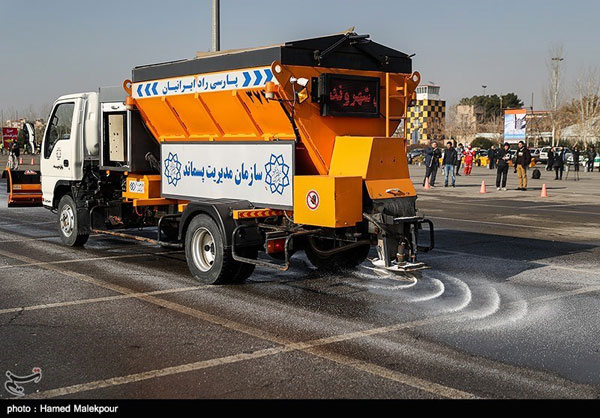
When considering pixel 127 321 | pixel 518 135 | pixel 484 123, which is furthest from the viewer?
pixel 484 123

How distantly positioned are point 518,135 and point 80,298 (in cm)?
4863

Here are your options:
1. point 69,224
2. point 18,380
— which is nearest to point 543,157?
point 69,224

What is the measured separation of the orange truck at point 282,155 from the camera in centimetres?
856

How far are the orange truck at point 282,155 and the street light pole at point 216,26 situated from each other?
587 centimetres

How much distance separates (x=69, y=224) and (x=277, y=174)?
509 centimetres

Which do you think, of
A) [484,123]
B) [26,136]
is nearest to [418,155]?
[484,123]

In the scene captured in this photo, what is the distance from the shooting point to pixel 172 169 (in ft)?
34.7

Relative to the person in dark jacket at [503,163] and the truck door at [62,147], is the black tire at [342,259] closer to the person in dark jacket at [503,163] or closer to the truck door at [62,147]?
the truck door at [62,147]

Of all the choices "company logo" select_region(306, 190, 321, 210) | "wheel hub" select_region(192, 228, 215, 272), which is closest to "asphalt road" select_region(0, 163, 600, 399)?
"wheel hub" select_region(192, 228, 215, 272)

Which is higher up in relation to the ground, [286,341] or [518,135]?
[518,135]

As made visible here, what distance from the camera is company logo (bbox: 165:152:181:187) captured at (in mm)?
10469

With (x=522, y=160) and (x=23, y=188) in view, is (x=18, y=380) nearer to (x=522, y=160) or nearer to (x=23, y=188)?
(x=23, y=188)

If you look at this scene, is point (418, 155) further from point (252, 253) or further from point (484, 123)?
point (252, 253)

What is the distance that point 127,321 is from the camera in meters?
7.22
